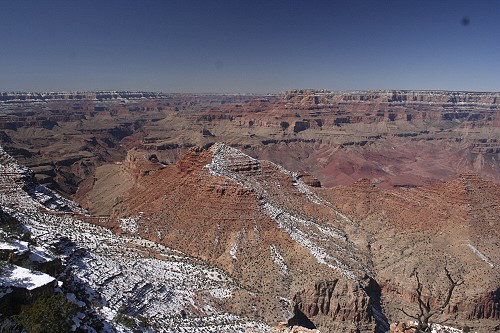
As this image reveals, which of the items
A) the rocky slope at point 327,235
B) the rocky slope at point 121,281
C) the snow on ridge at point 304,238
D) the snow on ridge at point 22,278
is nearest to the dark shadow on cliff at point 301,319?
the rocky slope at point 327,235

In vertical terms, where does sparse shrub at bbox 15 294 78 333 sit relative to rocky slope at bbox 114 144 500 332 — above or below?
above

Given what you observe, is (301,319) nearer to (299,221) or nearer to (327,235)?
(327,235)

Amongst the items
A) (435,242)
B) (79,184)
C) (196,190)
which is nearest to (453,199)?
(435,242)

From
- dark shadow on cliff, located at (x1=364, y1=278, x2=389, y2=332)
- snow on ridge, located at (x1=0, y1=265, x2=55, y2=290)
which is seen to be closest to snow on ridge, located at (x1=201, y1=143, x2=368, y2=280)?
dark shadow on cliff, located at (x1=364, y1=278, x2=389, y2=332)

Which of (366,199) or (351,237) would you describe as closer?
(351,237)

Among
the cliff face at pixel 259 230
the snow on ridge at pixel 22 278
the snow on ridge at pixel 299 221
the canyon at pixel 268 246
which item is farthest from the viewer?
the snow on ridge at pixel 299 221

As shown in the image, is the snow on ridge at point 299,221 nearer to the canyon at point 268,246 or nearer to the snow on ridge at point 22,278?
the canyon at point 268,246

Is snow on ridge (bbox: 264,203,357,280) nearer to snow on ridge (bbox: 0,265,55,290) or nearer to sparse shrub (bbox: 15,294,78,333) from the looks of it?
sparse shrub (bbox: 15,294,78,333)

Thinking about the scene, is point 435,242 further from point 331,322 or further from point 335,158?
point 335,158

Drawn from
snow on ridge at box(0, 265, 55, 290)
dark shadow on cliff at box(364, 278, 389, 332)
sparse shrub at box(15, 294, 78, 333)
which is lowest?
→ dark shadow on cliff at box(364, 278, 389, 332)

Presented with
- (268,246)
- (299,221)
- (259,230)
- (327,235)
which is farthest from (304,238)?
(259,230)

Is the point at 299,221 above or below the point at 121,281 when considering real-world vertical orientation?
above
